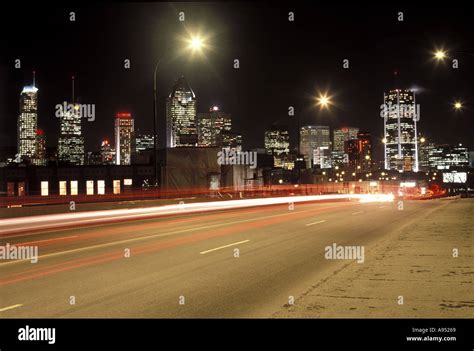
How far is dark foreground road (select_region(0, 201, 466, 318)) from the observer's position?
907cm

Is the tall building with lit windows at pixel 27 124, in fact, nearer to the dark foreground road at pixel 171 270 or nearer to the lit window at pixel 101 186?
the lit window at pixel 101 186

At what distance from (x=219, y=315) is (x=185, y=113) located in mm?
120107

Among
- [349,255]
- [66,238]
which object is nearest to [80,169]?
[66,238]

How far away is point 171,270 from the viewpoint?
41.7ft

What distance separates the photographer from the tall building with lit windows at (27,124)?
139375mm

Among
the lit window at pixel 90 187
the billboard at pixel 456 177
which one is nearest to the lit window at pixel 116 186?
the lit window at pixel 90 187

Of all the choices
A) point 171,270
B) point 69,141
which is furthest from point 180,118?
point 171,270

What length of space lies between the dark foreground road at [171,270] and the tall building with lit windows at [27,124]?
125 meters

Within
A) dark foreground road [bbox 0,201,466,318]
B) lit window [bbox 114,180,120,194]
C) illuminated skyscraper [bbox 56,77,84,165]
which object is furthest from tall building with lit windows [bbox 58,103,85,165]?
dark foreground road [bbox 0,201,466,318]

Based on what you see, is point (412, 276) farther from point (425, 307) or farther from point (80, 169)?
point (80, 169)

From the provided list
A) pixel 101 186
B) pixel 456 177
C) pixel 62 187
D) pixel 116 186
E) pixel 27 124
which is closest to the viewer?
pixel 62 187

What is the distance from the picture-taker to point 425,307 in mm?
8578

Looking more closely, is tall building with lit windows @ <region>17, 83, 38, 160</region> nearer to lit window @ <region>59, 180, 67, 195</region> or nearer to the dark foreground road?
lit window @ <region>59, 180, 67, 195</region>

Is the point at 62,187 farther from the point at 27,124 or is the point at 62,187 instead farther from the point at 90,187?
the point at 27,124
